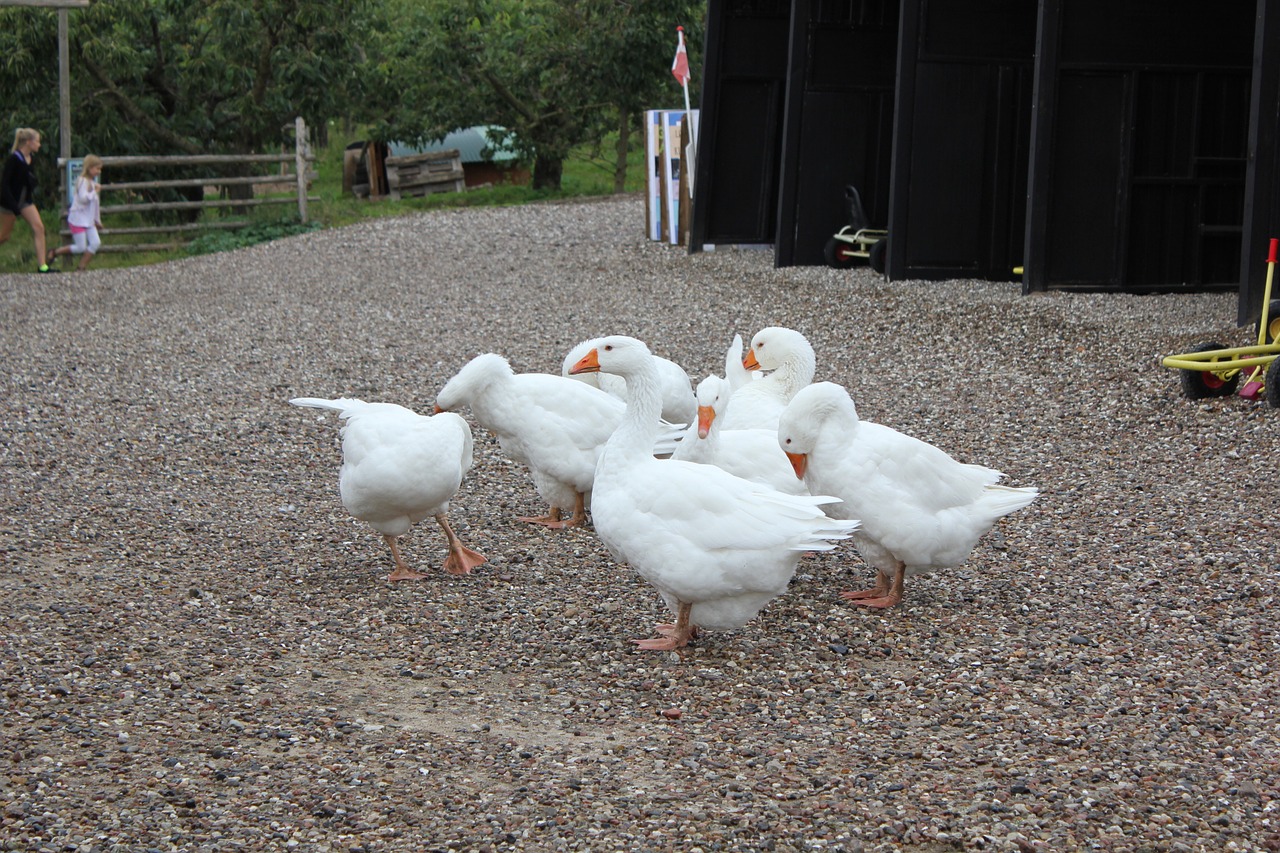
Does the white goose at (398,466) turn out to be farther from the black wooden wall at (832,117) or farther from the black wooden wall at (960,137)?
the black wooden wall at (832,117)

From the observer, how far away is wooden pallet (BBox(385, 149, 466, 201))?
28797 millimetres

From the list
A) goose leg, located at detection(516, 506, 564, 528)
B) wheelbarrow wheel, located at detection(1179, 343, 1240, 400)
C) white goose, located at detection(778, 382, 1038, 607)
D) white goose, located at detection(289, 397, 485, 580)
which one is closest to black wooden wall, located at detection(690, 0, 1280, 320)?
wheelbarrow wheel, located at detection(1179, 343, 1240, 400)

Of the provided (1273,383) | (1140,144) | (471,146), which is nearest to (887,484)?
(1273,383)

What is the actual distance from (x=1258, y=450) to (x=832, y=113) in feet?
30.1

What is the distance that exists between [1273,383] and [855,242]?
7.82 meters

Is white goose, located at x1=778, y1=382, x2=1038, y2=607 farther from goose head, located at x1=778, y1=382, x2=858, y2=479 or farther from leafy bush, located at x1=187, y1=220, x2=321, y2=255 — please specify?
leafy bush, located at x1=187, y1=220, x2=321, y2=255

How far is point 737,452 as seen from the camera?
241 inches

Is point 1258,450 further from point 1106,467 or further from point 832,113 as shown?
point 832,113

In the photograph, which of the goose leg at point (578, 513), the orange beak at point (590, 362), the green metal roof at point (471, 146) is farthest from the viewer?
the green metal roof at point (471, 146)

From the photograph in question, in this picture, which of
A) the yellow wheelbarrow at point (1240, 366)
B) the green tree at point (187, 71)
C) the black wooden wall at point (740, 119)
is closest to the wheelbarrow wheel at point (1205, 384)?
the yellow wheelbarrow at point (1240, 366)

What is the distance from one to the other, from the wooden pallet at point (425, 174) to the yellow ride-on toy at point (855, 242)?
14703mm

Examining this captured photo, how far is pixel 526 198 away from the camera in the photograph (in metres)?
28.6

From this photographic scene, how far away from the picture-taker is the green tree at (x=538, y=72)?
27.2 metres

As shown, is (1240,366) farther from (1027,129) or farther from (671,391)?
(1027,129)
